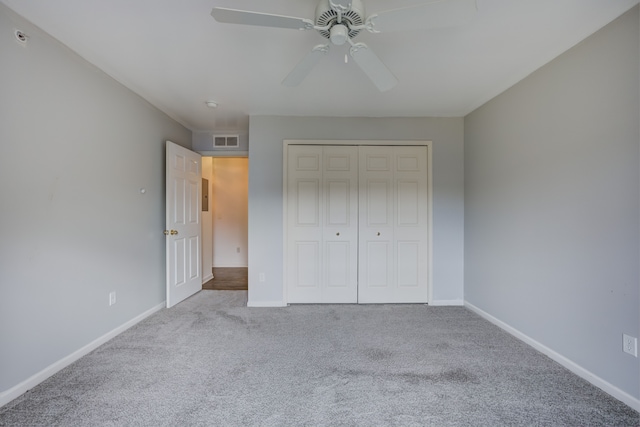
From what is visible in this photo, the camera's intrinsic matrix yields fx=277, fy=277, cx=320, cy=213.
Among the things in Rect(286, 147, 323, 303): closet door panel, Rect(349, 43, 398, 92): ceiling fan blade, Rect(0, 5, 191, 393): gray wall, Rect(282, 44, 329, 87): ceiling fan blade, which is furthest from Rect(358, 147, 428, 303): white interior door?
Rect(0, 5, 191, 393): gray wall

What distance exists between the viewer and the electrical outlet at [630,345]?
159cm

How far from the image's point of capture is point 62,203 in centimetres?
197

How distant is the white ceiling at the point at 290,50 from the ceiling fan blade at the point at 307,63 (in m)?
0.28

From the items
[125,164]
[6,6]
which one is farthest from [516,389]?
[6,6]

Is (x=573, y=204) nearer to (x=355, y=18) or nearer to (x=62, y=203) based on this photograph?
(x=355, y=18)

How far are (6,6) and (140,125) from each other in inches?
51.1

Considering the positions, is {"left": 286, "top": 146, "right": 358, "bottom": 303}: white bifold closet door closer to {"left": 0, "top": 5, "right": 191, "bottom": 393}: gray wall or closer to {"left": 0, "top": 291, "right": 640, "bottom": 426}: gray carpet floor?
{"left": 0, "top": 291, "right": 640, "bottom": 426}: gray carpet floor

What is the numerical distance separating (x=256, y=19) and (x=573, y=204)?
234cm

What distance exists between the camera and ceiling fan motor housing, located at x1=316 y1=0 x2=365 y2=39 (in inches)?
52.5

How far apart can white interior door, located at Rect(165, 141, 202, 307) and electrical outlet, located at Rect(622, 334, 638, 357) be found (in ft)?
12.6

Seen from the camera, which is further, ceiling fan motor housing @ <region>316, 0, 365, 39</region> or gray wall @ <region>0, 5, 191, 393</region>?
gray wall @ <region>0, 5, 191, 393</region>

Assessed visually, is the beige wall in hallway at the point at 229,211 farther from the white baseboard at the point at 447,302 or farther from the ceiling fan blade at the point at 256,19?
the ceiling fan blade at the point at 256,19

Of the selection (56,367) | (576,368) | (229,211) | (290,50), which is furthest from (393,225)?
(229,211)

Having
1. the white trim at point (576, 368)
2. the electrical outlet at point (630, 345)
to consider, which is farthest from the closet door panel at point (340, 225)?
the electrical outlet at point (630, 345)
